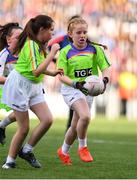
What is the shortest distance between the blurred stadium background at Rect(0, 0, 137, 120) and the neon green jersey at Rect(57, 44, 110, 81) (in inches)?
567

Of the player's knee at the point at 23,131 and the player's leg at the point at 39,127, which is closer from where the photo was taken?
the player's knee at the point at 23,131

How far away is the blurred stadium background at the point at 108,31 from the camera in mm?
26984

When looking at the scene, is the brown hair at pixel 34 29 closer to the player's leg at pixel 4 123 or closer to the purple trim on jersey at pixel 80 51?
the purple trim on jersey at pixel 80 51

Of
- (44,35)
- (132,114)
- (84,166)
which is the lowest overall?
(132,114)

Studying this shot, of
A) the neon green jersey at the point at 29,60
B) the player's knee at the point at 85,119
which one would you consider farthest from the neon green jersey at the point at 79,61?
the neon green jersey at the point at 29,60

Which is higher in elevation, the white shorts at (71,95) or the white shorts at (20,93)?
the white shorts at (20,93)

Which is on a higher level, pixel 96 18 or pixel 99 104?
pixel 96 18

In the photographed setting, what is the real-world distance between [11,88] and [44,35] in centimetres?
72

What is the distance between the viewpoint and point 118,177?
856 cm

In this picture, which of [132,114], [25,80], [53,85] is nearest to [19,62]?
[25,80]

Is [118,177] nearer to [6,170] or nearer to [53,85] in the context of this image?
[6,170]

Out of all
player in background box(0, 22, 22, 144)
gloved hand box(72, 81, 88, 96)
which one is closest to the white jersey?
player in background box(0, 22, 22, 144)

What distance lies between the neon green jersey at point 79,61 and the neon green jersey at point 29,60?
891 mm

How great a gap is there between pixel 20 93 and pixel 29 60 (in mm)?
396
